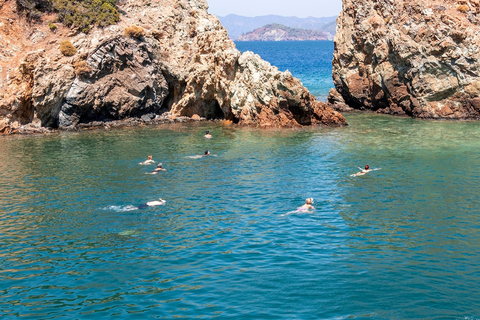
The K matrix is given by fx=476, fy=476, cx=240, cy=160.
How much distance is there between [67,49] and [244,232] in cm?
3514

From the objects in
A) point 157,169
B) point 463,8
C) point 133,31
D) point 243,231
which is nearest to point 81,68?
point 133,31

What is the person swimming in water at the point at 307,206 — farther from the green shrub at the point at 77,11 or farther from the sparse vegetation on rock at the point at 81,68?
the green shrub at the point at 77,11

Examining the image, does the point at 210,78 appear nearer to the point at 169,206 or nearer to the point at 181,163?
the point at 181,163

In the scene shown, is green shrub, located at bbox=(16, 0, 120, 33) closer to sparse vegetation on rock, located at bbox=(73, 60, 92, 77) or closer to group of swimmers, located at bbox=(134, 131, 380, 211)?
sparse vegetation on rock, located at bbox=(73, 60, 92, 77)

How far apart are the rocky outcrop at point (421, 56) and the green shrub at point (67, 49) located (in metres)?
32.2

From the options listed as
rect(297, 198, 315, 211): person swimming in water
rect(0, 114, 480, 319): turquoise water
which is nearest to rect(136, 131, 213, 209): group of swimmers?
rect(0, 114, 480, 319): turquoise water

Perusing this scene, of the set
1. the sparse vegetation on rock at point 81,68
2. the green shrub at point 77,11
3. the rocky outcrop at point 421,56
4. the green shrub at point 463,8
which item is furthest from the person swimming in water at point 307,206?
the green shrub at point 77,11

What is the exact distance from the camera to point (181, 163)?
117ft

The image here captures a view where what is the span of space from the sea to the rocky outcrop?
1031cm

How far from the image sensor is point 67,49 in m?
48.7

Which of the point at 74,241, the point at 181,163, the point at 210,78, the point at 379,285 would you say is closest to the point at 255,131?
the point at 210,78

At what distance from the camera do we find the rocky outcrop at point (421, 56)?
48.3 meters

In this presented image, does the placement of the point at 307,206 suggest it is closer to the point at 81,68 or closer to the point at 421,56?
the point at 421,56

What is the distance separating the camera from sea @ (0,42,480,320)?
15883 millimetres
